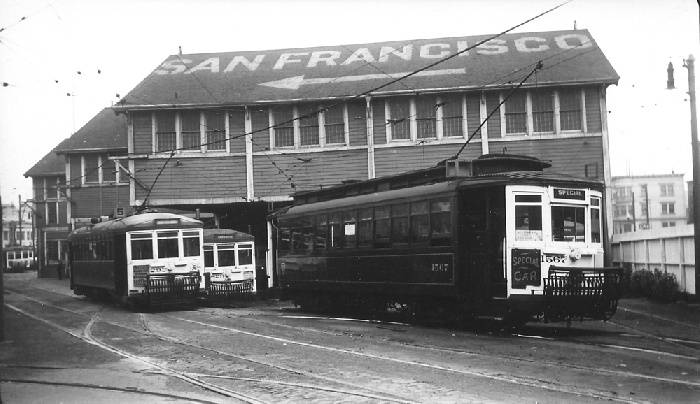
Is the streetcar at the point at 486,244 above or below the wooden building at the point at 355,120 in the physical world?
below

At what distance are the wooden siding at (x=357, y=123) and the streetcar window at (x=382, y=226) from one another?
11918 millimetres

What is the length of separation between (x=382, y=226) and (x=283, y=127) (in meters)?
13.4

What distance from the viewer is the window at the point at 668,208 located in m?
93.8

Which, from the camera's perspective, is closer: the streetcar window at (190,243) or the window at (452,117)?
the streetcar window at (190,243)

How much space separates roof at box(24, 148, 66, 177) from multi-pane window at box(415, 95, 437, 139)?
40022 mm

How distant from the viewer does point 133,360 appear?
11.6 meters

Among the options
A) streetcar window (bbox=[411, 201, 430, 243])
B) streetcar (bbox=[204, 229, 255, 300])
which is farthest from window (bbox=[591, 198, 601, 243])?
streetcar (bbox=[204, 229, 255, 300])

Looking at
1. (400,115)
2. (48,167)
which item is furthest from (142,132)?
(48,167)

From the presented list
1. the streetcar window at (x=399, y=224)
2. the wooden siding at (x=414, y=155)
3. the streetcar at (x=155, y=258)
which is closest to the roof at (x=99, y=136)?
the wooden siding at (x=414, y=155)

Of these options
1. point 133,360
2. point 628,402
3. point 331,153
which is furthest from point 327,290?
point 628,402

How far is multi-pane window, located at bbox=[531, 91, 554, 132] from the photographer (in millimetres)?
27766

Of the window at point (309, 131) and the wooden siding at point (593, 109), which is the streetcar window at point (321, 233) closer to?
the window at point (309, 131)

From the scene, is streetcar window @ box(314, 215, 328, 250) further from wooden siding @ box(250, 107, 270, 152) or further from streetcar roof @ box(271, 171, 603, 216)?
wooden siding @ box(250, 107, 270, 152)

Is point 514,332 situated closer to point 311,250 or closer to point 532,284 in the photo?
point 532,284
